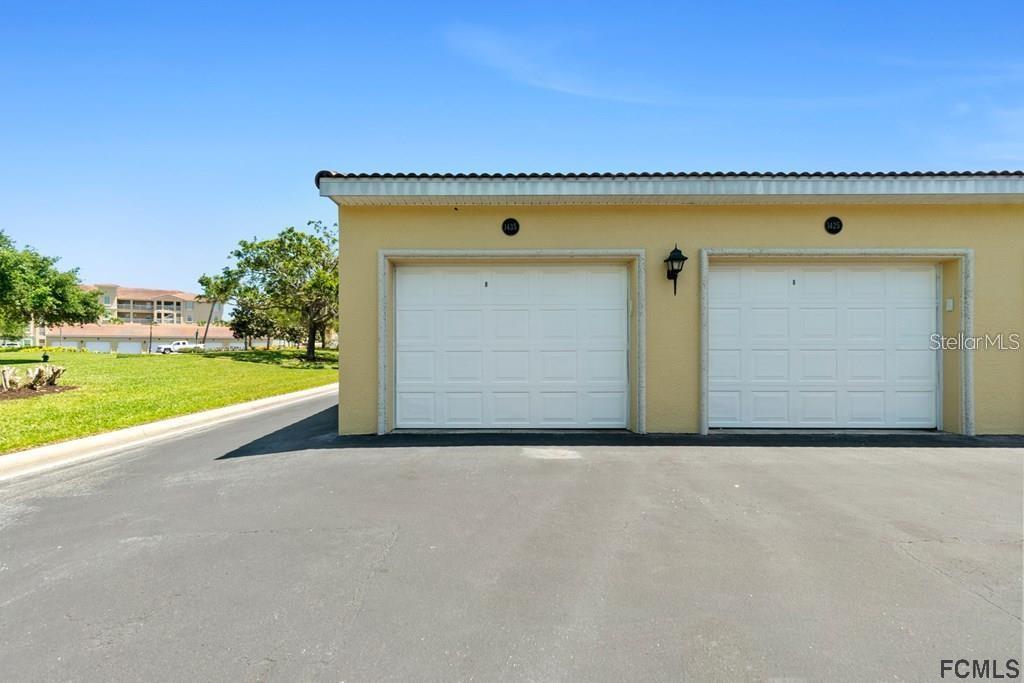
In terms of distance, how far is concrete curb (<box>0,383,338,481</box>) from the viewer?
19.0 ft

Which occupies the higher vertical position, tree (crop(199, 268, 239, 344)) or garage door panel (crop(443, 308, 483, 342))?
tree (crop(199, 268, 239, 344))

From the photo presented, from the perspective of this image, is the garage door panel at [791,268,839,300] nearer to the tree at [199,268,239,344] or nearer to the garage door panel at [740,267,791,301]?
the garage door panel at [740,267,791,301]

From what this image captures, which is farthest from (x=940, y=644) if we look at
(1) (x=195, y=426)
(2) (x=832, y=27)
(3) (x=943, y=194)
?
(1) (x=195, y=426)

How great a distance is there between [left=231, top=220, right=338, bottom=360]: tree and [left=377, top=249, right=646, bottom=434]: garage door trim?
70.9 ft

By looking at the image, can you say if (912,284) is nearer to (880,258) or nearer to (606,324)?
(880,258)

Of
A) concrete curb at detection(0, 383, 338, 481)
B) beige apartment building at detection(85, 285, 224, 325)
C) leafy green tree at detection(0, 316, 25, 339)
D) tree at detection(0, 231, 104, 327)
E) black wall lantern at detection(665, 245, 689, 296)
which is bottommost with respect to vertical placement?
concrete curb at detection(0, 383, 338, 481)

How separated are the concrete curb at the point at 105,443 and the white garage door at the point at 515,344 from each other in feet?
13.6

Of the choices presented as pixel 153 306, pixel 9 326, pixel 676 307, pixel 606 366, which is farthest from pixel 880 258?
pixel 153 306

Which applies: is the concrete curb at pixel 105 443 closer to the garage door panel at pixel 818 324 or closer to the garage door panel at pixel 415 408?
the garage door panel at pixel 415 408

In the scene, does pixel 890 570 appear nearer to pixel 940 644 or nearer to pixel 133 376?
pixel 940 644

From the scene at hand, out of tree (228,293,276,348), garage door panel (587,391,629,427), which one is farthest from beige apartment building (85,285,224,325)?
garage door panel (587,391,629,427)

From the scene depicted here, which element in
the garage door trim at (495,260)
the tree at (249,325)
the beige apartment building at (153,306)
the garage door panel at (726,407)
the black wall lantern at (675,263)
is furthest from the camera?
the beige apartment building at (153,306)

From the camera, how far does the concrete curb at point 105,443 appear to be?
5.78 m

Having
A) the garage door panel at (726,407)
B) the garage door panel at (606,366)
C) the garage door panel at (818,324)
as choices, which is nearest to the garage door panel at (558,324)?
the garage door panel at (606,366)
